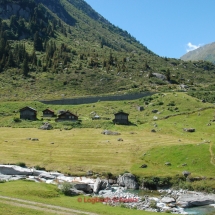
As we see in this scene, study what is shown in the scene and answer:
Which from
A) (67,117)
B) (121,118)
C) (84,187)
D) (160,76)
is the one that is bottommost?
(84,187)

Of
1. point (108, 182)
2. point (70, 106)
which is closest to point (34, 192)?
point (108, 182)

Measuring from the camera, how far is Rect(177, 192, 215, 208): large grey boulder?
4258 centimetres

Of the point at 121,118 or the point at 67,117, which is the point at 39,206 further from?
the point at 67,117

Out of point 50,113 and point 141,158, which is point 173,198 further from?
point 50,113

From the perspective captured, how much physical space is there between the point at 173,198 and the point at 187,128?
43.3 meters

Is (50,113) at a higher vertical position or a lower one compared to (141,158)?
higher

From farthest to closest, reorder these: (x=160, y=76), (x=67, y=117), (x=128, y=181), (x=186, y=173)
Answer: (x=160, y=76) < (x=67, y=117) < (x=186, y=173) < (x=128, y=181)

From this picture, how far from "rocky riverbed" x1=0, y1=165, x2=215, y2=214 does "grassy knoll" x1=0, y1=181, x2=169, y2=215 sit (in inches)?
111

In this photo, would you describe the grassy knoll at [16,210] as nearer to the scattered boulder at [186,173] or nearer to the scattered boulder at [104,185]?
the scattered boulder at [104,185]

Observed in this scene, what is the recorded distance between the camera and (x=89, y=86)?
543ft

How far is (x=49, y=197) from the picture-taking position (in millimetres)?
37312

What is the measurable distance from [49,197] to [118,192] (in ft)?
44.1

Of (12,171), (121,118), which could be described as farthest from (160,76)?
(12,171)

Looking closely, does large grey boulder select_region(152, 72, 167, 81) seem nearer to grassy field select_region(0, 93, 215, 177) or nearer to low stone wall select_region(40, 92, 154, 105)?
low stone wall select_region(40, 92, 154, 105)
